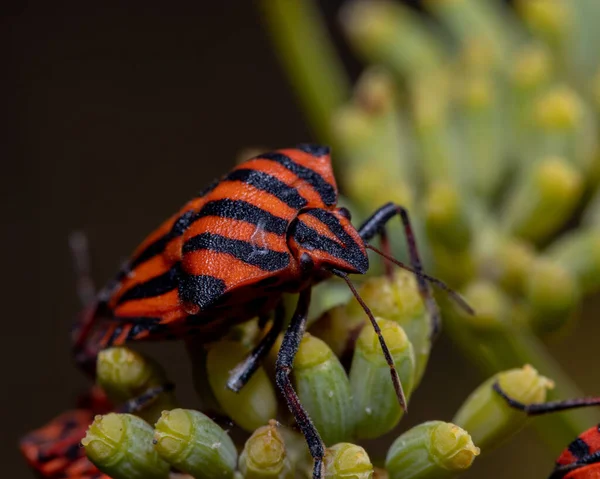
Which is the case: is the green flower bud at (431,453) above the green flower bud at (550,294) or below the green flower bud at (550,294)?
above

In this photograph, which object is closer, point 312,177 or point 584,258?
point 312,177

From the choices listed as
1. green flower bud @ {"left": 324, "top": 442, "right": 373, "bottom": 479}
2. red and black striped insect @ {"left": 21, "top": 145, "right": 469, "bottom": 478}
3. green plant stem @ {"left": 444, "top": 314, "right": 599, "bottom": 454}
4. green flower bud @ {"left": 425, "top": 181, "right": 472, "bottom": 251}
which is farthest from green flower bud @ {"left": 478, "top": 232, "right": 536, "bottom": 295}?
green flower bud @ {"left": 324, "top": 442, "right": 373, "bottom": 479}

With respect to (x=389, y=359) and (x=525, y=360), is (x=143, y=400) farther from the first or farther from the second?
(x=525, y=360)

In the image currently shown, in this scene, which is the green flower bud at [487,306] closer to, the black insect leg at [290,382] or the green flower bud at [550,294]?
the green flower bud at [550,294]

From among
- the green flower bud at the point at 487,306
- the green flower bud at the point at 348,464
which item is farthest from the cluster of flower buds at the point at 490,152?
the green flower bud at the point at 348,464

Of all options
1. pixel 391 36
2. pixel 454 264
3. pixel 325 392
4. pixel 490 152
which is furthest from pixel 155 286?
pixel 391 36

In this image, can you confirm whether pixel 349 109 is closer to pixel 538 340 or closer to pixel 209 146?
pixel 538 340
